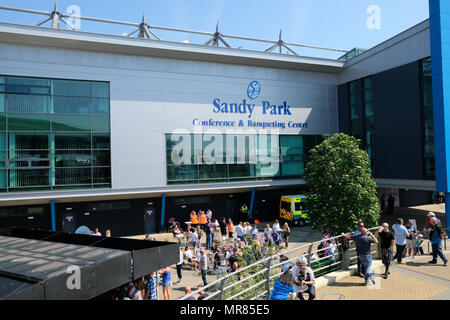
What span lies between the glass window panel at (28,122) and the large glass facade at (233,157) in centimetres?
712

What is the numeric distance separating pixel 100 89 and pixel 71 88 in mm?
1603

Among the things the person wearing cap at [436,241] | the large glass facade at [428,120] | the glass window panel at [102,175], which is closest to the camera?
the person wearing cap at [436,241]

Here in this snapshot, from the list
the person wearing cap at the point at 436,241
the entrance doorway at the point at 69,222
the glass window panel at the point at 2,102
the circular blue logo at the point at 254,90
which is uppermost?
the circular blue logo at the point at 254,90

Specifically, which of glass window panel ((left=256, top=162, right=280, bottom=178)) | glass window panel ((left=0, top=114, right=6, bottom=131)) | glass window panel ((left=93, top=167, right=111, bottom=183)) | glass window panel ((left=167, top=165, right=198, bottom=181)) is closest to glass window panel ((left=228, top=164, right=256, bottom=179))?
glass window panel ((left=256, top=162, right=280, bottom=178))

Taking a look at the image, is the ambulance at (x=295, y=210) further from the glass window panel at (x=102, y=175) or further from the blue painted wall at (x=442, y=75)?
the glass window panel at (x=102, y=175)

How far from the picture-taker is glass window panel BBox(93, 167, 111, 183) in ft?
67.7

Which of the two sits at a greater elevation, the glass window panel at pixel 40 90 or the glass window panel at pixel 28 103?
the glass window panel at pixel 40 90

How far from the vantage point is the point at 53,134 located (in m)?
19.7

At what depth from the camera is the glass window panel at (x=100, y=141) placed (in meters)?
20.7

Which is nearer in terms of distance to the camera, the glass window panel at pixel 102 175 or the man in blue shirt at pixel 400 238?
the man in blue shirt at pixel 400 238

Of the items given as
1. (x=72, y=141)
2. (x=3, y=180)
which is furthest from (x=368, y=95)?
(x=3, y=180)

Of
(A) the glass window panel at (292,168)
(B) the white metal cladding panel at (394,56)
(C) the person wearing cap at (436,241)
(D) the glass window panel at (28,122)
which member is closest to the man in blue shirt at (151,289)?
(C) the person wearing cap at (436,241)

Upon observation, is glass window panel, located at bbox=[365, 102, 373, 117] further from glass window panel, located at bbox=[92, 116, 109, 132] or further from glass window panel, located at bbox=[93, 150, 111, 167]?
glass window panel, located at bbox=[93, 150, 111, 167]
